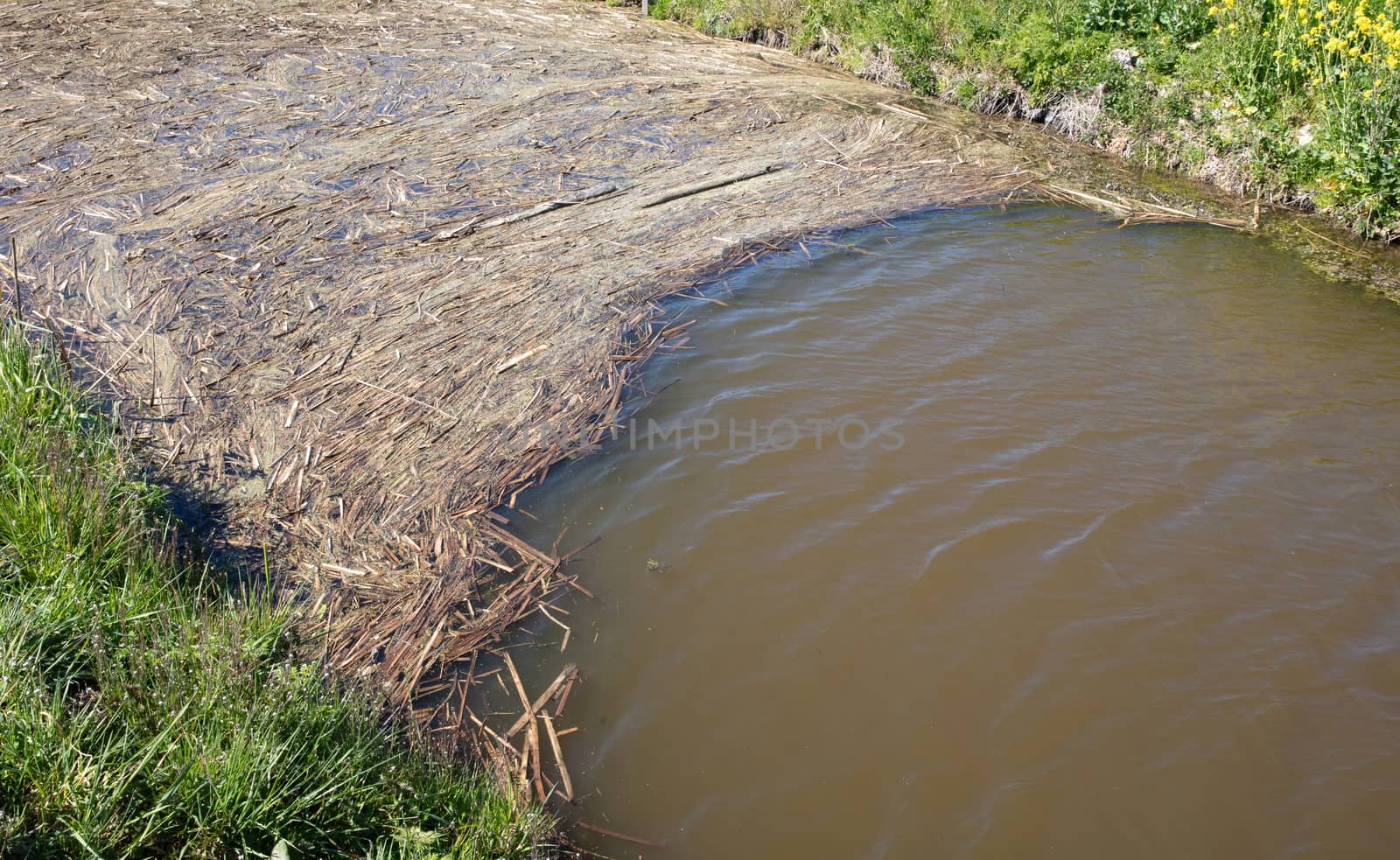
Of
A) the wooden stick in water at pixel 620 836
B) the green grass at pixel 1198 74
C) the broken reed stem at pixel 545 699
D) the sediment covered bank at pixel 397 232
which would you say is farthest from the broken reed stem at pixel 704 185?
the wooden stick in water at pixel 620 836

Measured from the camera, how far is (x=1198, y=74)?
8672 mm

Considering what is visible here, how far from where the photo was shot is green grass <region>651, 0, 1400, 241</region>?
7.28 metres

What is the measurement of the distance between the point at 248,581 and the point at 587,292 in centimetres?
313

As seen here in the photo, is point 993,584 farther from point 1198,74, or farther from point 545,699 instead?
point 1198,74

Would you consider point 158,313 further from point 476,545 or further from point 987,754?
point 987,754

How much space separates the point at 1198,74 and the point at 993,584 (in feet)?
23.6

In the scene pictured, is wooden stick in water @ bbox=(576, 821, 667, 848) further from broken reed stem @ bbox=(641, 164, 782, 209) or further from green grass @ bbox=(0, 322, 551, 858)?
broken reed stem @ bbox=(641, 164, 782, 209)

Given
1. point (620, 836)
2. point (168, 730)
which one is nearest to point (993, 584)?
point (620, 836)

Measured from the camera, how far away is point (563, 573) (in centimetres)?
390

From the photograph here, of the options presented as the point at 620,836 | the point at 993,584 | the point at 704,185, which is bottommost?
the point at 620,836

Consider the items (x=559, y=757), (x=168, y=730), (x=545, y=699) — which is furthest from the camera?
(x=545, y=699)

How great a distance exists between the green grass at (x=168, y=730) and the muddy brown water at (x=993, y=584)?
65 cm

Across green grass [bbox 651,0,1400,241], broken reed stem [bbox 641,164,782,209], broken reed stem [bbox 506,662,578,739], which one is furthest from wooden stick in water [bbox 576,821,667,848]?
green grass [bbox 651,0,1400,241]

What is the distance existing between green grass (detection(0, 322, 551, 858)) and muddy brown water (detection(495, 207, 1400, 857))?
65cm
